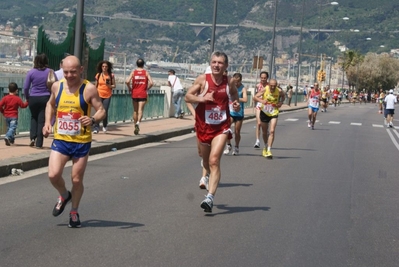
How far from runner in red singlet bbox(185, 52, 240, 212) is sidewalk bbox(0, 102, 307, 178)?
367 centimetres

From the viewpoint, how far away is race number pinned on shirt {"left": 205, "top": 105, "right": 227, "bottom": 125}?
10773mm

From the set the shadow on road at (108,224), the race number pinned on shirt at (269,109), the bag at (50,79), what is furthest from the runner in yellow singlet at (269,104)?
the shadow on road at (108,224)

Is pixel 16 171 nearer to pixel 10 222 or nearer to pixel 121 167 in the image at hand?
pixel 121 167

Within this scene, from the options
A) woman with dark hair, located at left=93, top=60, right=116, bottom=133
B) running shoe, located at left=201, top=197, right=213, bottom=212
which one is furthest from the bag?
running shoe, located at left=201, top=197, right=213, bottom=212

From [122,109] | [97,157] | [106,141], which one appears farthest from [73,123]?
[122,109]

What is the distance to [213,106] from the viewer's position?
35.3 feet

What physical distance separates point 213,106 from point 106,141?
810cm

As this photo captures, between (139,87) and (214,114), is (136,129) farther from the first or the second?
(214,114)

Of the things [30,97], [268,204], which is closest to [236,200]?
[268,204]

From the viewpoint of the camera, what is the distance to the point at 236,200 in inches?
467

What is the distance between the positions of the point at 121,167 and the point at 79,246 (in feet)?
22.8

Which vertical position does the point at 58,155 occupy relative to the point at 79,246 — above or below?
above

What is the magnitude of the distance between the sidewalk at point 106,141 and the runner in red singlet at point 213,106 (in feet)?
12.0

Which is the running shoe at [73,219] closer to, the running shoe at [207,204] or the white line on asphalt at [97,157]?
the running shoe at [207,204]
